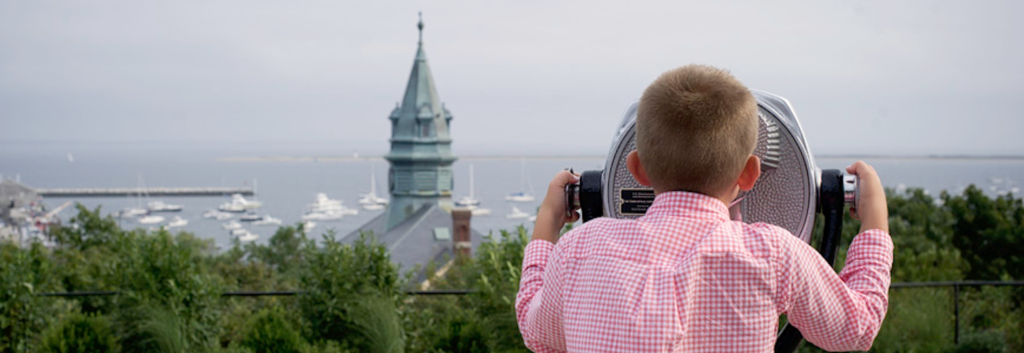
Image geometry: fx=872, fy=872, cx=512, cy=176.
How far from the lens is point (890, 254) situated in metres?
1.38

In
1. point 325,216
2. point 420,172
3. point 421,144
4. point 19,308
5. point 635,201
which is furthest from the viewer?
point 325,216

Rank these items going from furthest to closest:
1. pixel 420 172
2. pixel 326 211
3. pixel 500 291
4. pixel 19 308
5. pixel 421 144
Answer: pixel 326 211 → pixel 420 172 → pixel 421 144 → pixel 19 308 → pixel 500 291

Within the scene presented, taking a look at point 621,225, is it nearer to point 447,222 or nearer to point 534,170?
point 447,222

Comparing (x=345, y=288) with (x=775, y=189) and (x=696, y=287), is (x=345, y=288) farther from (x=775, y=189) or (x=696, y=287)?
(x=696, y=287)

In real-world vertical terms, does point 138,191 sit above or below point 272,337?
below

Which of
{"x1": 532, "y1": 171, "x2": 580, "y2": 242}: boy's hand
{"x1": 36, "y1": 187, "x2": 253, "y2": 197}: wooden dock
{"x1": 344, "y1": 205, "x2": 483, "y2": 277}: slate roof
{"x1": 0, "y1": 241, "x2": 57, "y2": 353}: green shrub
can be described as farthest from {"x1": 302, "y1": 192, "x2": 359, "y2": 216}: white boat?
{"x1": 532, "y1": 171, "x2": 580, "y2": 242}: boy's hand

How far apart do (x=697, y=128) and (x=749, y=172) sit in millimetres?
136

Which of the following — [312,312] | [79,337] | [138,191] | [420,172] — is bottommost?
[138,191]

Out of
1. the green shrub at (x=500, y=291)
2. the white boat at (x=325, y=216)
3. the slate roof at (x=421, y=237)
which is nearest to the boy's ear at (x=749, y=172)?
the green shrub at (x=500, y=291)

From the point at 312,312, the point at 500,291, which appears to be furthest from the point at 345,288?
the point at 500,291

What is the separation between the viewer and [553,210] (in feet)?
5.13

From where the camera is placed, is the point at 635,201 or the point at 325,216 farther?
the point at 325,216

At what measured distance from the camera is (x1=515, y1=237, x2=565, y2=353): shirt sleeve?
1352mm

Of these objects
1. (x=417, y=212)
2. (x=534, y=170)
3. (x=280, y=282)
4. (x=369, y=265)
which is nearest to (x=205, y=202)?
(x=534, y=170)
